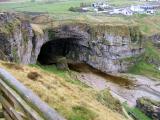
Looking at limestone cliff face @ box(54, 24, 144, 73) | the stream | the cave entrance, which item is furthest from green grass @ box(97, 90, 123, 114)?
the cave entrance

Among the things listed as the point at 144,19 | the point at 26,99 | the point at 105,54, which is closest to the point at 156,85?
the point at 105,54

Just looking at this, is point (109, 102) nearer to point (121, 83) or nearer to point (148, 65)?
point (121, 83)

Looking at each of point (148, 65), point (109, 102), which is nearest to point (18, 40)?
point (109, 102)

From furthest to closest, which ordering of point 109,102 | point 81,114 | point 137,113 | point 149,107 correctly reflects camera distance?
point 137,113 < point 149,107 < point 109,102 < point 81,114

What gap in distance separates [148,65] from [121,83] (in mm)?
13848

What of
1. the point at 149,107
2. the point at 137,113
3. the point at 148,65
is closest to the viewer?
the point at 149,107

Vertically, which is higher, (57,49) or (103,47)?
(103,47)

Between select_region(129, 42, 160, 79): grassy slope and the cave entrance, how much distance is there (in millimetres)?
12233

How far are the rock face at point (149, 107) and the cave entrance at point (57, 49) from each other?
2368 cm

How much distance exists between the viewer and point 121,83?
198ft

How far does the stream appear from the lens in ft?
179

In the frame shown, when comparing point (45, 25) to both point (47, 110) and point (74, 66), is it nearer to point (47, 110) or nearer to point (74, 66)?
point (74, 66)

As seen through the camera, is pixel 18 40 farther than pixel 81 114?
Yes

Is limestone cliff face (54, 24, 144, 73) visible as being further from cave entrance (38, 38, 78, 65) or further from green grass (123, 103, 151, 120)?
green grass (123, 103, 151, 120)
